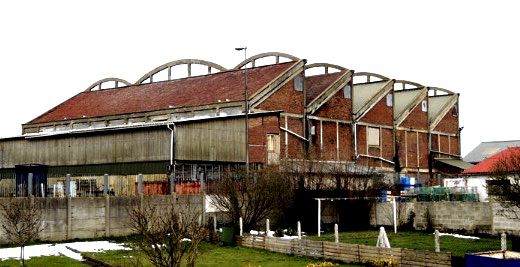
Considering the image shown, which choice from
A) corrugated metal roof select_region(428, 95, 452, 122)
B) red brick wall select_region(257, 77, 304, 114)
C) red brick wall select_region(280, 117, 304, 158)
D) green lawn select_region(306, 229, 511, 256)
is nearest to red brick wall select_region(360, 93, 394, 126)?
corrugated metal roof select_region(428, 95, 452, 122)

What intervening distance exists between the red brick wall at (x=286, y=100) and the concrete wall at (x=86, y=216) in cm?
1821

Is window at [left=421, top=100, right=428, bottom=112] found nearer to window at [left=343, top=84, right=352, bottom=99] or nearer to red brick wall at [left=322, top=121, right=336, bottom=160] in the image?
window at [left=343, top=84, right=352, bottom=99]

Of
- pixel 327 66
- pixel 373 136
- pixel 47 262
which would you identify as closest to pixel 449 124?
pixel 373 136

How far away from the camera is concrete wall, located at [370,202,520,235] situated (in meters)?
32.1

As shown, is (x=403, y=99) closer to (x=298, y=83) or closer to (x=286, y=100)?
(x=298, y=83)

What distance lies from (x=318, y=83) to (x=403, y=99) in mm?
12188

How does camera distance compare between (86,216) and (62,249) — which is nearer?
(62,249)

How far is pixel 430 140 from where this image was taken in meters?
63.8

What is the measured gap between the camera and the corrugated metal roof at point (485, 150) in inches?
3120

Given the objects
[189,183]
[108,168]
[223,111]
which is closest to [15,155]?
[108,168]

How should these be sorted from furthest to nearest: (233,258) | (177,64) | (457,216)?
(177,64), (457,216), (233,258)

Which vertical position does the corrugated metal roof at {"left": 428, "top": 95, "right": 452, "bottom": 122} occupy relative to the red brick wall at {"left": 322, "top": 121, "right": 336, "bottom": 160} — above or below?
above

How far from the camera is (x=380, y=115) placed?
192ft

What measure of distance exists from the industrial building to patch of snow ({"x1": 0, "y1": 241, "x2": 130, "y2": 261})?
7.68 metres
